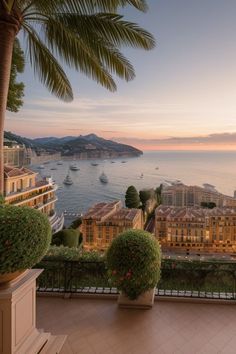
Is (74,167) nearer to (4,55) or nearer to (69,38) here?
(69,38)

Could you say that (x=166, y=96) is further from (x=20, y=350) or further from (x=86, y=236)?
(x=20, y=350)

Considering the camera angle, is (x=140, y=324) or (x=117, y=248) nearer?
(x=140, y=324)

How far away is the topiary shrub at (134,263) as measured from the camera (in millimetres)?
4512

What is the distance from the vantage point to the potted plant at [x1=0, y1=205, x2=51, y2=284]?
2422mm

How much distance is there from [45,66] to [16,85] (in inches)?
71.8

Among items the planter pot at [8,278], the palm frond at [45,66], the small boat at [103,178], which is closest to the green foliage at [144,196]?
the small boat at [103,178]

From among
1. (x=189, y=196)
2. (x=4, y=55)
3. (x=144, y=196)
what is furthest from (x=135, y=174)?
(x=4, y=55)

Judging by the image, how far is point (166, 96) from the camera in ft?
47.3

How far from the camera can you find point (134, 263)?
4520 millimetres

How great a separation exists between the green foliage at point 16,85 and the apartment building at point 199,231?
749 cm

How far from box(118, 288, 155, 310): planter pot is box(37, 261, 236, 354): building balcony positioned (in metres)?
0.10

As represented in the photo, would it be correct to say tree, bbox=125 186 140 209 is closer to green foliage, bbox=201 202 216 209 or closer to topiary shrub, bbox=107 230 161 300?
green foliage, bbox=201 202 216 209

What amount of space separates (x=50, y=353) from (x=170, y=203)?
15396mm

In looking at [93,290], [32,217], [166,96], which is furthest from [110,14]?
[166,96]
